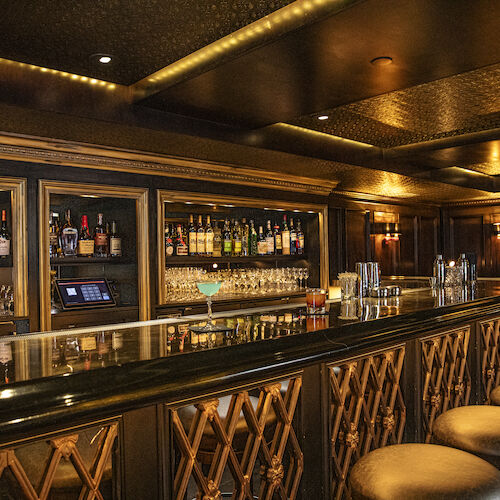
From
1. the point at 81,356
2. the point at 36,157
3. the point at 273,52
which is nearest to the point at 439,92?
the point at 273,52

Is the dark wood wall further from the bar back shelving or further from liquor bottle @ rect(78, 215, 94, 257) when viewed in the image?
liquor bottle @ rect(78, 215, 94, 257)

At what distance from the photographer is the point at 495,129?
4852 mm

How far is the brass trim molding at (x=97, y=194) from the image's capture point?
3707 millimetres

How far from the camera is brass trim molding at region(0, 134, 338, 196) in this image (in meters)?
3.58

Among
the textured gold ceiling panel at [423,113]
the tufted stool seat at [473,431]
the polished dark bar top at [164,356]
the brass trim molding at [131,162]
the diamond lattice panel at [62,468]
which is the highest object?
the textured gold ceiling panel at [423,113]

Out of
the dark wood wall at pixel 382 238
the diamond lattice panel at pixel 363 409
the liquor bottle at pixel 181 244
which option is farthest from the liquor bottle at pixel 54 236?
the dark wood wall at pixel 382 238

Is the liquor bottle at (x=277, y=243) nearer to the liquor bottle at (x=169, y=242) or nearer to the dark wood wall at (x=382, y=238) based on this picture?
the dark wood wall at (x=382, y=238)

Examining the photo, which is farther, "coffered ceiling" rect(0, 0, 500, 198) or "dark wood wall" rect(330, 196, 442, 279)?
"dark wood wall" rect(330, 196, 442, 279)

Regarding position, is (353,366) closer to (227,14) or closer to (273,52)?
(273,52)

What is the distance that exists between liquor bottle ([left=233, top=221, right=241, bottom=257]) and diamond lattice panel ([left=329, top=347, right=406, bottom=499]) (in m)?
3.08

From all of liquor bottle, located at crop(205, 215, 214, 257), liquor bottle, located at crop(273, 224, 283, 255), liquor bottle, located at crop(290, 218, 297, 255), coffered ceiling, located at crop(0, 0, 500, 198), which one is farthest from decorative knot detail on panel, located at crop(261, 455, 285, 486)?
liquor bottle, located at crop(290, 218, 297, 255)

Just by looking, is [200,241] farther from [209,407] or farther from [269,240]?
[209,407]

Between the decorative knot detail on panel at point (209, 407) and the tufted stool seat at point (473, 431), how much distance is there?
3.15 feet

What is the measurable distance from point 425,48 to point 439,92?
1.40 metres
